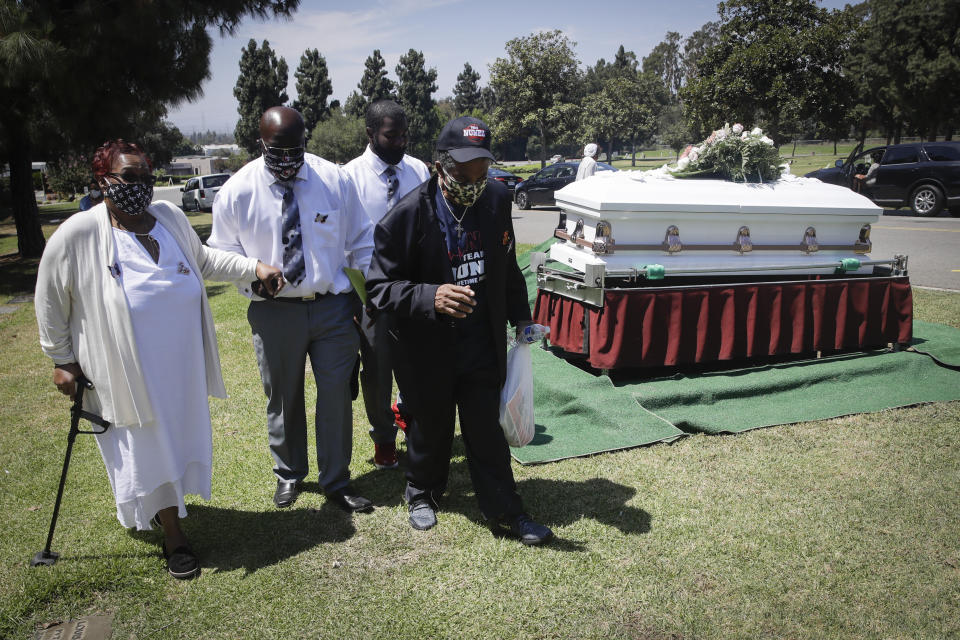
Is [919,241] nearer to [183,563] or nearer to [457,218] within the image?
[457,218]

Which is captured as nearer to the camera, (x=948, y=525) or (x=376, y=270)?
(x=376, y=270)

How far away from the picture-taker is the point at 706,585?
274 cm

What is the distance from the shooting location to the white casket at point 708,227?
199 inches

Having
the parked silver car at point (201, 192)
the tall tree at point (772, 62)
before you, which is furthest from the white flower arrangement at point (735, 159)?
the parked silver car at point (201, 192)

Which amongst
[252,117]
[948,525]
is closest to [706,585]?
[948,525]

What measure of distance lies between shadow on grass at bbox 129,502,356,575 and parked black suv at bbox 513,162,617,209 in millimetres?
16321

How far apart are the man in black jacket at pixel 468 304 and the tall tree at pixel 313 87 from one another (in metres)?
52.3

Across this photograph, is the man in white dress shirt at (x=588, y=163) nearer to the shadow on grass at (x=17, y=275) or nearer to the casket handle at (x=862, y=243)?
the casket handle at (x=862, y=243)

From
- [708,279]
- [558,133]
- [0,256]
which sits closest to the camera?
[708,279]

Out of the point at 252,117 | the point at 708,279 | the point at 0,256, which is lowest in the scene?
the point at 0,256

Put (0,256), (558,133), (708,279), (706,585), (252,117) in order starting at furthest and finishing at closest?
(252,117) → (558,133) → (0,256) → (708,279) → (706,585)

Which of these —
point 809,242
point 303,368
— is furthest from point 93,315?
point 809,242

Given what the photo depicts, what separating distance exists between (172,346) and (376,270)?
0.92 meters

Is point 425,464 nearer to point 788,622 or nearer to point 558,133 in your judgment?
point 788,622
